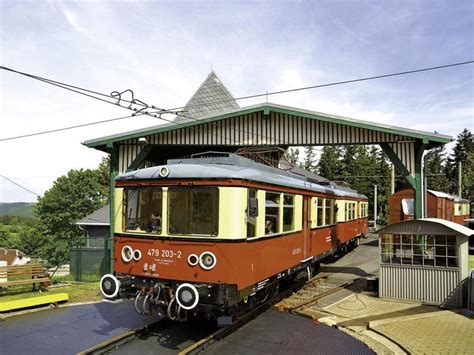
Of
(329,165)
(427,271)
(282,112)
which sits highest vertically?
(329,165)

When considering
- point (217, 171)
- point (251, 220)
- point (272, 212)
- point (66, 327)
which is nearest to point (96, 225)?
point (66, 327)

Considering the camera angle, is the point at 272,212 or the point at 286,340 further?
the point at 272,212

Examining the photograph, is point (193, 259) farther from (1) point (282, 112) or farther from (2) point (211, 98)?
(2) point (211, 98)

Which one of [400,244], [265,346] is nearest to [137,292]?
[265,346]

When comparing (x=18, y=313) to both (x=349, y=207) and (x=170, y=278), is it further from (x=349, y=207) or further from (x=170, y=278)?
(x=349, y=207)

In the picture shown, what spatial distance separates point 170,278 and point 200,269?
65 cm

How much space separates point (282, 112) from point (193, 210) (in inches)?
258

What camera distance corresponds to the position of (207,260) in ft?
23.9

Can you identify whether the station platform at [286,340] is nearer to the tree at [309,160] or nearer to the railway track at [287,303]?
the railway track at [287,303]

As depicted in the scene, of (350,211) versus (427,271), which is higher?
(350,211)

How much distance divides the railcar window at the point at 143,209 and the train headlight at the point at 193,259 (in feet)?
2.73

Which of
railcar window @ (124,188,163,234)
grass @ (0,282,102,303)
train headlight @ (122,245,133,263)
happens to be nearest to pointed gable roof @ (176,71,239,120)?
grass @ (0,282,102,303)

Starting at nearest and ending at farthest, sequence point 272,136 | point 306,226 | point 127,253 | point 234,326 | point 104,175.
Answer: point 127,253, point 234,326, point 306,226, point 272,136, point 104,175

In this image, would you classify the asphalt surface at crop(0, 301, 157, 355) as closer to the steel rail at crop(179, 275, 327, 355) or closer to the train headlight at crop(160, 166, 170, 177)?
the steel rail at crop(179, 275, 327, 355)
